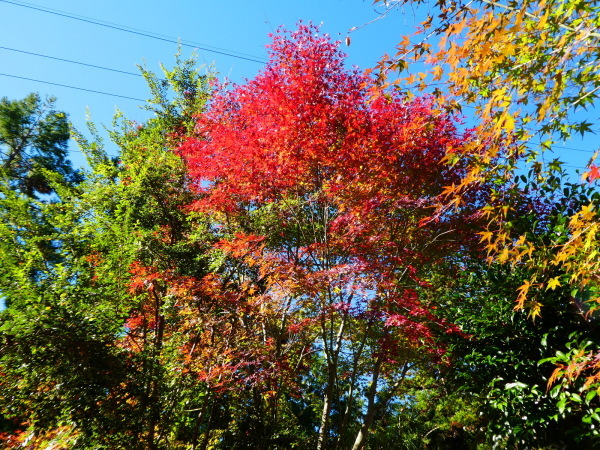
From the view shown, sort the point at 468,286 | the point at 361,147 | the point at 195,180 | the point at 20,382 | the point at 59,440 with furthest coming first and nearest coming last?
the point at 195,180 → the point at 468,286 → the point at 361,147 → the point at 59,440 → the point at 20,382

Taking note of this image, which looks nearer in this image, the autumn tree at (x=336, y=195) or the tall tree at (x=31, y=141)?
the autumn tree at (x=336, y=195)

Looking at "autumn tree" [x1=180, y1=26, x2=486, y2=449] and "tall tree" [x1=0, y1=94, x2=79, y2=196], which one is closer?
"autumn tree" [x1=180, y1=26, x2=486, y2=449]

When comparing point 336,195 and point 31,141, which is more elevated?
point 31,141

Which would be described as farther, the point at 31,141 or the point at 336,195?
the point at 31,141

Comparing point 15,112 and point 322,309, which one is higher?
point 15,112

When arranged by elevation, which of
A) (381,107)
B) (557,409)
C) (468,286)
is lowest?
(557,409)

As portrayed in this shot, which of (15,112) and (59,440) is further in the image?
(15,112)

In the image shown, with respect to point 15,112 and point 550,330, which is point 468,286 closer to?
point 550,330

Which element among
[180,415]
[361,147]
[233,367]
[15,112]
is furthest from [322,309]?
[15,112]

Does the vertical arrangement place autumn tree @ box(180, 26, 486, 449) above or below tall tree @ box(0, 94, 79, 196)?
below

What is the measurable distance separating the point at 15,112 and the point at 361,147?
15.4 m

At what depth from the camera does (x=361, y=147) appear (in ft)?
17.0

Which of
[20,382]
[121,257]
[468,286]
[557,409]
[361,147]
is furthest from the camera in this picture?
[468,286]

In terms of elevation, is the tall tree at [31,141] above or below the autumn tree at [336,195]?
above
